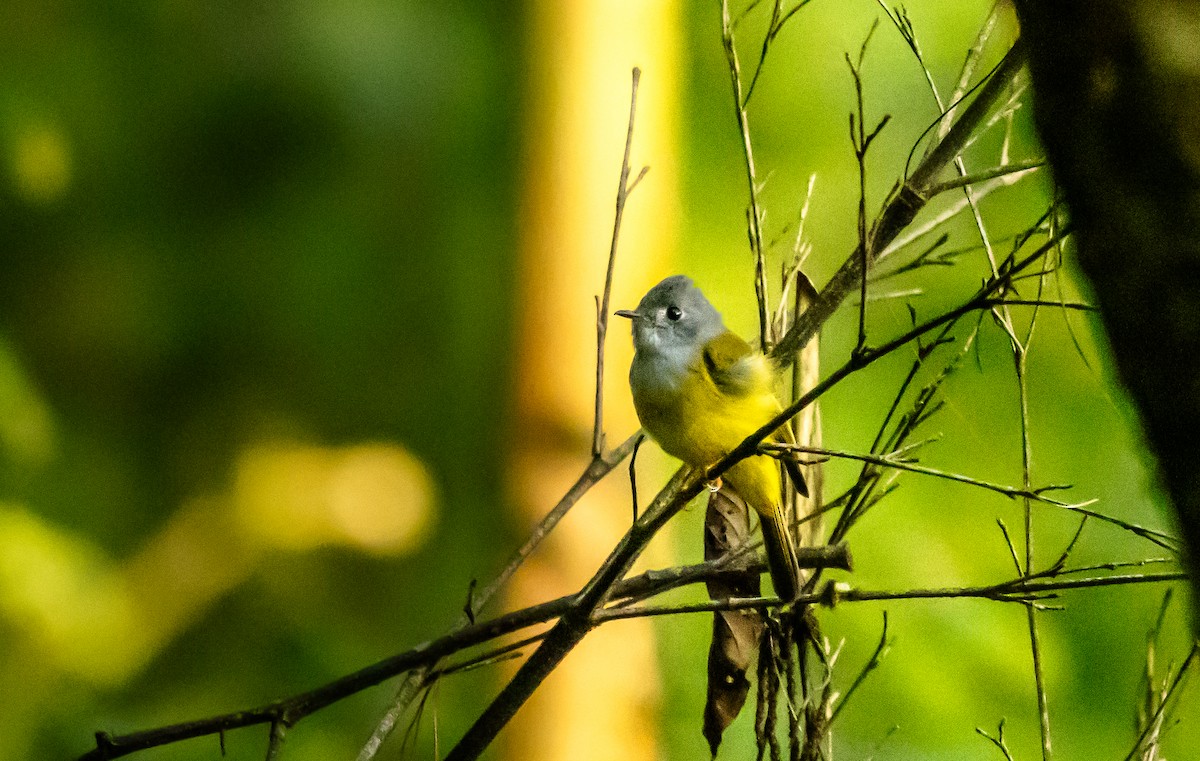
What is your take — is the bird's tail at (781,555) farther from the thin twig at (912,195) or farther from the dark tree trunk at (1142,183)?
the dark tree trunk at (1142,183)

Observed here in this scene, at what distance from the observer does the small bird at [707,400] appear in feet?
4.20

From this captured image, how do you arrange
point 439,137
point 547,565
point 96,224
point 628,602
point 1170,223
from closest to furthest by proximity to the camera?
1. point 1170,223
2. point 628,602
3. point 547,565
4. point 96,224
5. point 439,137

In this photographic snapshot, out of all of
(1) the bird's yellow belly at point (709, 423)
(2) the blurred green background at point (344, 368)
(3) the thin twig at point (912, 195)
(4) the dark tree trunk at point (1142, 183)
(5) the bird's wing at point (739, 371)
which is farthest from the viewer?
(2) the blurred green background at point (344, 368)

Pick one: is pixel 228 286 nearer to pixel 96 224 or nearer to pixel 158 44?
pixel 96 224

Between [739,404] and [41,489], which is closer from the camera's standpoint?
[739,404]

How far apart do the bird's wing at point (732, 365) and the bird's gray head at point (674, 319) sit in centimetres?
2

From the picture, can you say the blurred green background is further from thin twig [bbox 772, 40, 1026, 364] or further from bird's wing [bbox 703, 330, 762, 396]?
thin twig [bbox 772, 40, 1026, 364]

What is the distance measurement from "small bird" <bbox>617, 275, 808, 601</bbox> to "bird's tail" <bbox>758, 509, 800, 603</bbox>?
2 centimetres

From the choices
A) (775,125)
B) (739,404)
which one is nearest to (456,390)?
(775,125)

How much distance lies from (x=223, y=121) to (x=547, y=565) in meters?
1.89

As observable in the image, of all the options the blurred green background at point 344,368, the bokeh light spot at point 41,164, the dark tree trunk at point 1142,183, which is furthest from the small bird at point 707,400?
the bokeh light spot at point 41,164

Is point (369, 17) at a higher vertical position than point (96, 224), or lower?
higher

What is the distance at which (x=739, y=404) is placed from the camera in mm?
1316

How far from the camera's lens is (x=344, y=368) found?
340 centimetres
